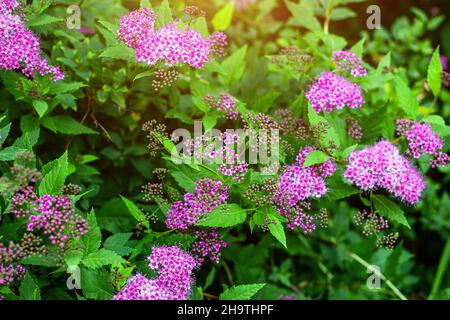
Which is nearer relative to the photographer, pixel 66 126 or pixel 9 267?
pixel 9 267

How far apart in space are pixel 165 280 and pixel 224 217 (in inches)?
11.9

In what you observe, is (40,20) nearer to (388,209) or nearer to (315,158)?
(315,158)

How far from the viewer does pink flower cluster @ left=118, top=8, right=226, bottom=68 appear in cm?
206

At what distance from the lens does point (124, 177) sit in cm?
266

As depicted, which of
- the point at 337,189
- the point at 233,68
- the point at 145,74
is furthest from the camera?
the point at 233,68

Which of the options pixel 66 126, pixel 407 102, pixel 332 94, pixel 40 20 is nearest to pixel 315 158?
pixel 332 94

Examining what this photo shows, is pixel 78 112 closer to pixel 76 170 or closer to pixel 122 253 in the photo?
pixel 76 170

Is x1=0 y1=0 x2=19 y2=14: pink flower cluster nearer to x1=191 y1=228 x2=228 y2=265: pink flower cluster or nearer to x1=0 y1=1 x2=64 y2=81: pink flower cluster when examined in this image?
x1=0 y1=1 x2=64 y2=81: pink flower cluster

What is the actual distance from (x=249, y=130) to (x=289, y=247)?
99 centimetres

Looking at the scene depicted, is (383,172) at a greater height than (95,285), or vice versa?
(383,172)

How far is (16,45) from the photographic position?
204cm

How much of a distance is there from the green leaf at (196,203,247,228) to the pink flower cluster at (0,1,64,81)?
2.88 ft

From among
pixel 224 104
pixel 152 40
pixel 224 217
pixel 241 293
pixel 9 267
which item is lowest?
pixel 241 293

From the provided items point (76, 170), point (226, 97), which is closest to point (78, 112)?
point (76, 170)
